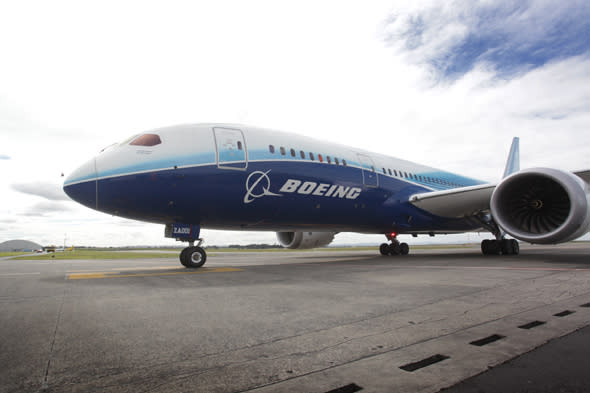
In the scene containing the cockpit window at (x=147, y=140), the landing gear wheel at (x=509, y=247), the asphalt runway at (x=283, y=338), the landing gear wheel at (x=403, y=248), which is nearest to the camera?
the asphalt runway at (x=283, y=338)

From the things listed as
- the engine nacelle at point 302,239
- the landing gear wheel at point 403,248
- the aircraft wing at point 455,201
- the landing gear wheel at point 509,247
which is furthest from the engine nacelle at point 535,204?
the landing gear wheel at point 403,248

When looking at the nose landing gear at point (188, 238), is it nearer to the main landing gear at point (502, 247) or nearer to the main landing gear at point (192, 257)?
the main landing gear at point (192, 257)

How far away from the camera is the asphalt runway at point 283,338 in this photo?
5.38 ft

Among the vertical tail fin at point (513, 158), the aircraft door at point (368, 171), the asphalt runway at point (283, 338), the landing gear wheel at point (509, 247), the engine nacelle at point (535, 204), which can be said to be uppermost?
the vertical tail fin at point (513, 158)

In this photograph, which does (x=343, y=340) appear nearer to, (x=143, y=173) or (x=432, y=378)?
(x=432, y=378)

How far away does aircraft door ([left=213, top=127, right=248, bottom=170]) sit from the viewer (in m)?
7.89

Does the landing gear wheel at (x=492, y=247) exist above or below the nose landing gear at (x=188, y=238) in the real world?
below

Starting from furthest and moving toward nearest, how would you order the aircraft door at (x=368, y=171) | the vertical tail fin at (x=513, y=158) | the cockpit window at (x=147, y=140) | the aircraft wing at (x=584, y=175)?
the vertical tail fin at (x=513, y=158)
the aircraft door at (x=368, y=171)
the aircraft wing at (x=584, y=175)
the cockpit window at (x=147, y=140)

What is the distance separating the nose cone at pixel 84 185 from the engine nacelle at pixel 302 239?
779 centimetres

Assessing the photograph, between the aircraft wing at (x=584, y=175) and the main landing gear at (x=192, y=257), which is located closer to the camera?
the main landing gear at (x=192, y=257)

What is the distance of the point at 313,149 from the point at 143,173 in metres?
4.59

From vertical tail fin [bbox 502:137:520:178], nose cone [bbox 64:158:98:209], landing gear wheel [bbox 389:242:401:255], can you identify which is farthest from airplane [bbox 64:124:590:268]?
vertical tail fin [bbox 502:137:520:178]

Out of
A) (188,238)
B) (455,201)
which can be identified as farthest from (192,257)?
(455,201)

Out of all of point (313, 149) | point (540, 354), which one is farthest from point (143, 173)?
point (540, 354)
